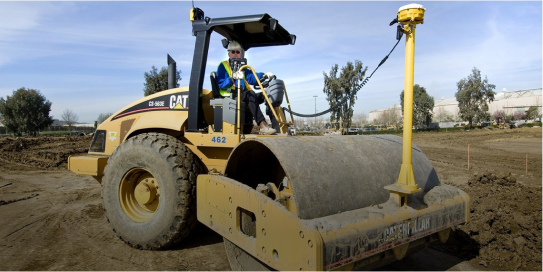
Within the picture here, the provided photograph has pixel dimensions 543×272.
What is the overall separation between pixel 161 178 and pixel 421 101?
51.1 m

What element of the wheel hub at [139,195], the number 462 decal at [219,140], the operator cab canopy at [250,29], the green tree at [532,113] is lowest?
the wheel hub at [139,195]

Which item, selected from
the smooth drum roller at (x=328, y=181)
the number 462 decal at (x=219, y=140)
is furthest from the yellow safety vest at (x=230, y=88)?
the smooth drum roller at (x=328, y=181)

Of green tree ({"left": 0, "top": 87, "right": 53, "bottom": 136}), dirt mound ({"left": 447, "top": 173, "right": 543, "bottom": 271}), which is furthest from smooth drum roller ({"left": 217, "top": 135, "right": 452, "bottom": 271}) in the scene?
green tree ({"left": 0, "top": 87, "right": 53, "bottom": 136})

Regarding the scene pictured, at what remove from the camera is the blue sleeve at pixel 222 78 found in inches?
184

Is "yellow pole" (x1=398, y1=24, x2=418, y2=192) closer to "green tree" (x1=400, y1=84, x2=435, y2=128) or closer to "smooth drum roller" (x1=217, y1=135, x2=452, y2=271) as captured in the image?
"smooth drum roller" (x1=217, y1=135, x2=452, y2=271)

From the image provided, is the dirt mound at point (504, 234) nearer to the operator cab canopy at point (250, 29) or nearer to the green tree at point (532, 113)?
the operator cab canopy at point (250, 29)

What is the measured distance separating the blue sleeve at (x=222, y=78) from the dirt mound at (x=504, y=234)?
3506mm

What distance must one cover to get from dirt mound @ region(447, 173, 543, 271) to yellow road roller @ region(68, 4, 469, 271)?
1305 millimetres

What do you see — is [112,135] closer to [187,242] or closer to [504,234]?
[187,242]

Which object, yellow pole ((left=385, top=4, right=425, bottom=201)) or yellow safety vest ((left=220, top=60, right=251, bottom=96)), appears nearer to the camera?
yellow pole ((left=385, top=4, right=425, bottom=201))

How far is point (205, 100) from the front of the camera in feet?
16.1

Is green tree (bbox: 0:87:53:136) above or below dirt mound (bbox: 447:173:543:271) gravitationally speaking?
above

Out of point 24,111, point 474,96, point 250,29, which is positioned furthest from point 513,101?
point 250,29

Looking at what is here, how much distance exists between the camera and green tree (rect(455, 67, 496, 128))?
49.3 meters
